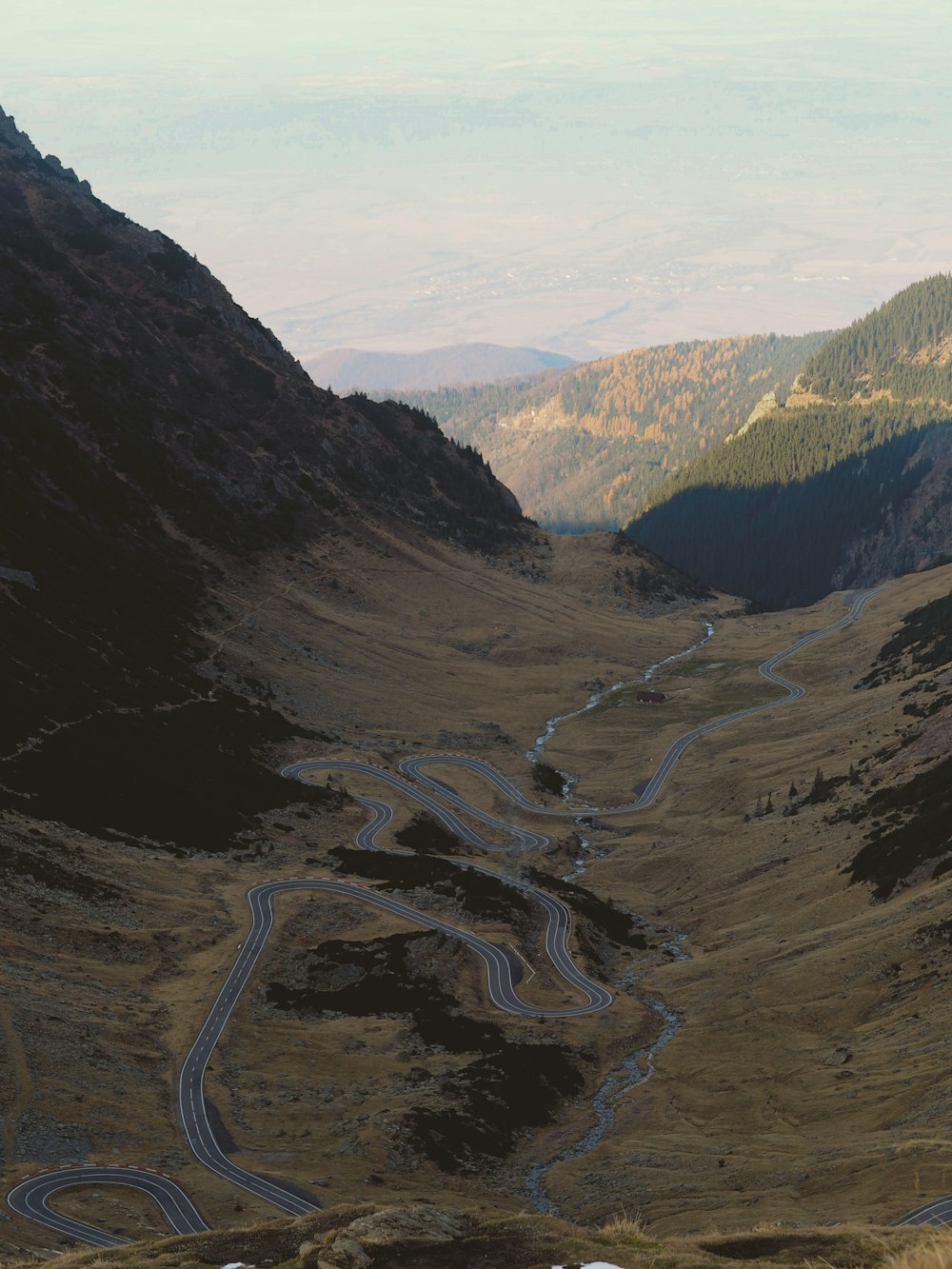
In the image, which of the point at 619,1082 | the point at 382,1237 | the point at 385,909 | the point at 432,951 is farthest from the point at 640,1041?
the point at 382,1237

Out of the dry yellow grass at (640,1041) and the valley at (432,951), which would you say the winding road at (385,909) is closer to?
the valley at (432,951)

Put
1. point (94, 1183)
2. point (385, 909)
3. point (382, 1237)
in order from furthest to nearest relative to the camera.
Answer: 1. point (385, 909)
2. point (94, 1183)
3. point (382, 1237)

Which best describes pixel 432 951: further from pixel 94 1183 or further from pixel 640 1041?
pixel 94 1183

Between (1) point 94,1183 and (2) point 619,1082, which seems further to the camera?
(2) point 619,1082

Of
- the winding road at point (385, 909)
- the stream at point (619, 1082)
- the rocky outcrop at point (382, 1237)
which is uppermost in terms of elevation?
the rocky outcrop at point (382, 1237)

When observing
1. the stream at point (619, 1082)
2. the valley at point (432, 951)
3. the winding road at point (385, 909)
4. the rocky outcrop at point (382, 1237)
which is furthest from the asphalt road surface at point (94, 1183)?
the rocky outcrop at point (382, 1237)

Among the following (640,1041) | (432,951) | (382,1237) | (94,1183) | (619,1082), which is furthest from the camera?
(432,951)

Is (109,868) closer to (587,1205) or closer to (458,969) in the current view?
(458,969)

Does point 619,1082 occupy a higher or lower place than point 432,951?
lower
